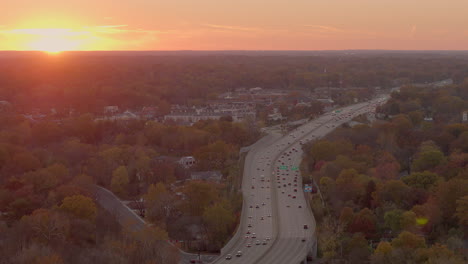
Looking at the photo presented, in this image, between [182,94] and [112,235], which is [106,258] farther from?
[182,94]

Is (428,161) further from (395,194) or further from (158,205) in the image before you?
(158,205)

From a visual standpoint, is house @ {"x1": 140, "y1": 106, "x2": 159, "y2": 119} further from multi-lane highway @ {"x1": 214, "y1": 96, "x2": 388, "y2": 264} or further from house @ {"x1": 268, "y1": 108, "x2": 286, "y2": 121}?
multi-lane highway @ {"x1": 214, "y1": 96, "x2": 388, "y2": 264}

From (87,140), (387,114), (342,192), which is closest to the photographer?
(342,192)

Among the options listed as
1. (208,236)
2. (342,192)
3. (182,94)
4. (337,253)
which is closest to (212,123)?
(342,192)

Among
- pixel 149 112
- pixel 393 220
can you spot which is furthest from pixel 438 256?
pixel 149 112

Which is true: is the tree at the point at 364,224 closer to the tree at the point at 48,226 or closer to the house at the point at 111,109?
the tree at the point at 48,226
